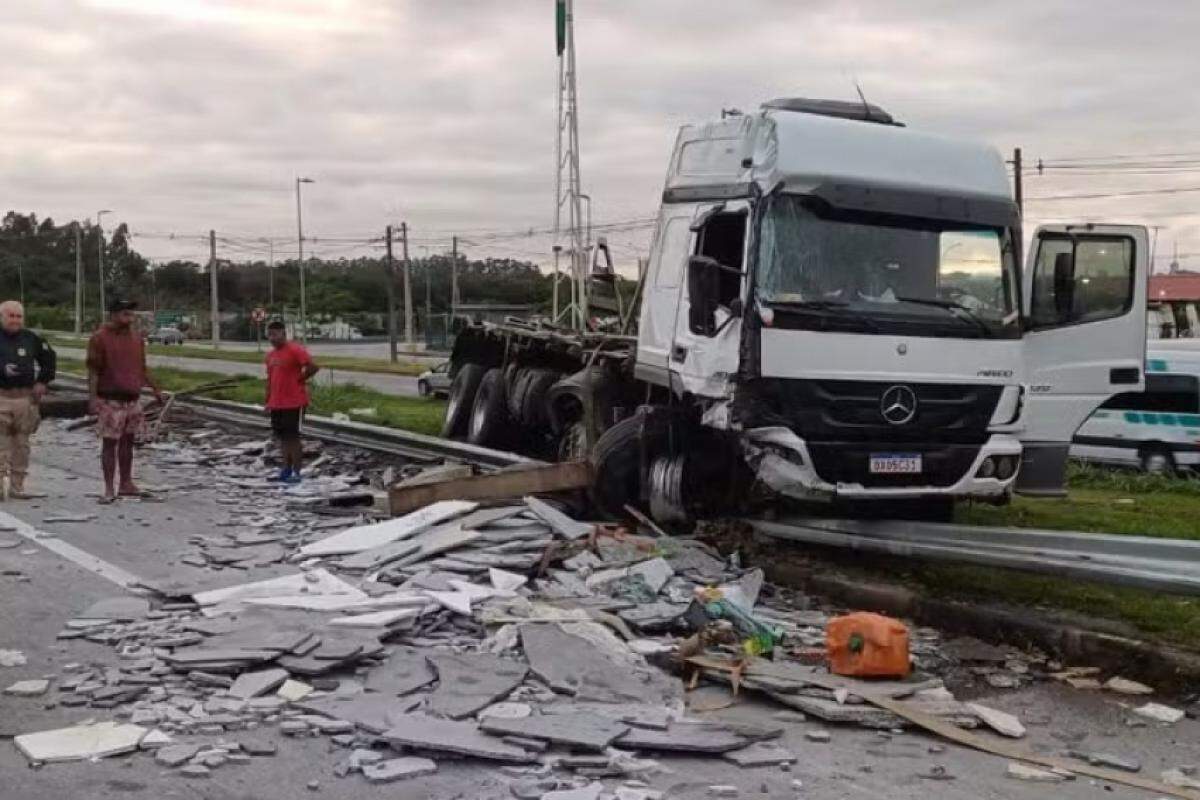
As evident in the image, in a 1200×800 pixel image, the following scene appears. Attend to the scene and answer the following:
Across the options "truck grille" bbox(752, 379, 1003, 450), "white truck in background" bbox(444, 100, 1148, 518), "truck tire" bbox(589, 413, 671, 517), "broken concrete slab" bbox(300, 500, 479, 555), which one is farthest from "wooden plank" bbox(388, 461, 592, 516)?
"truck grille" bbox(752, 379, 1003, 450)

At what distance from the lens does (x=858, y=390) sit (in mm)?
8930

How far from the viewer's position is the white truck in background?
8891mm

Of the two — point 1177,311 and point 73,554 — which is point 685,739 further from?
point 1177,311

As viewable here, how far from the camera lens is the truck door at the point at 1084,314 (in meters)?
9.38

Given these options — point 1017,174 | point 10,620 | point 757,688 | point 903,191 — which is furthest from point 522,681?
point 1017,174

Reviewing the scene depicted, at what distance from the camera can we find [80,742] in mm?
5168

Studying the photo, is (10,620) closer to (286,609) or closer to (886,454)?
(286,609)

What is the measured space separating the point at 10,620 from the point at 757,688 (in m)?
4.16

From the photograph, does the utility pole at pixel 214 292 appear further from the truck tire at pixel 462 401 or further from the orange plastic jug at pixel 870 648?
the orange plastic jug at pixel 870 648

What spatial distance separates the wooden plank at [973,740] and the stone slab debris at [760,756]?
2.58 ft

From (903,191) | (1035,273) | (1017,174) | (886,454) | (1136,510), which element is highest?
(1017,174)

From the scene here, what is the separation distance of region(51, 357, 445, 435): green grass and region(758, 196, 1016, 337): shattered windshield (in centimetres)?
1029

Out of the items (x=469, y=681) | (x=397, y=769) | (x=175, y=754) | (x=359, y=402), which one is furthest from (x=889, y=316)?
(x=359, y=402)

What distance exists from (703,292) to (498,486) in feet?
8.03
